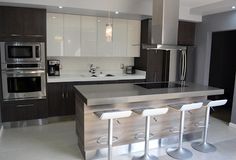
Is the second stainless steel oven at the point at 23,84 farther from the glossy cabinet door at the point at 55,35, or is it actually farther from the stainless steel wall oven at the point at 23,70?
the glossy cabinet door at the point at 55,35

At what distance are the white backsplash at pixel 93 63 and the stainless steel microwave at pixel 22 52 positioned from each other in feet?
3.03

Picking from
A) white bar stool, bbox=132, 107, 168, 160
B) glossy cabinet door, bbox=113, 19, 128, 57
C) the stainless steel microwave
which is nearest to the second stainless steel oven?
the stainless steel microwave

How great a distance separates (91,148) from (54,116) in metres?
1.82

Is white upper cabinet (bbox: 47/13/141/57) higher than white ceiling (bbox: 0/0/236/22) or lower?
lower

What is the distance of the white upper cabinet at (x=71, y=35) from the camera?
15.5ft

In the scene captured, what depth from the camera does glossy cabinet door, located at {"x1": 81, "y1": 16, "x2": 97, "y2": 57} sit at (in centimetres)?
490

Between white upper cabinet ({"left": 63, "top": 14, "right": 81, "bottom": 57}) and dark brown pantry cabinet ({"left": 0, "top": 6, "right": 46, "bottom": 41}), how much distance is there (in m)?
0.66

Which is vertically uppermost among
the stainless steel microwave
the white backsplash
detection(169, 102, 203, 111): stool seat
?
the stainless steel microwave

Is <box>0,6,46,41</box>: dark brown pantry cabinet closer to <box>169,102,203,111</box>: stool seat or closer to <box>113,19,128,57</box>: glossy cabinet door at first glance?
<box>113,19,128,57</box>: glossy cabinet door

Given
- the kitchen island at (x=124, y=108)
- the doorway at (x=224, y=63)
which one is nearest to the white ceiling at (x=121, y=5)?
the doorway at (x=224, y=63)

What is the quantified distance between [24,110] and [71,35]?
199 cm

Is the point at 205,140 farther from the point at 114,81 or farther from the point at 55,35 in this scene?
the point at 55,35

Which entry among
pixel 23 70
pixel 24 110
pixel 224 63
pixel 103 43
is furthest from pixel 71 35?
pixel 224 63

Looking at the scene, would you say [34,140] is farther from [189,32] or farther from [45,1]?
[189,32]
